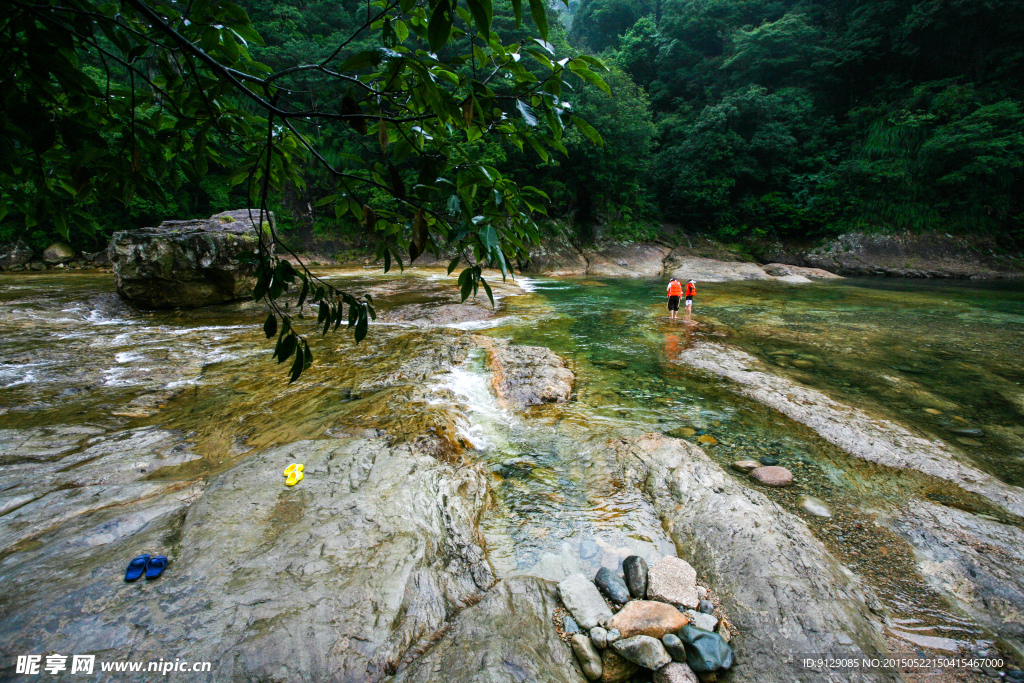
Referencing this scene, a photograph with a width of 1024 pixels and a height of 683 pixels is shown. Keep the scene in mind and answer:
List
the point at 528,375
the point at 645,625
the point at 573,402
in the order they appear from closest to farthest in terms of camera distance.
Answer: the point at 645,625
the point at 573,402
the point at 528,375

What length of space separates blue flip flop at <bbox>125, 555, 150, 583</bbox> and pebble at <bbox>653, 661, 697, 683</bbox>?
252 cm

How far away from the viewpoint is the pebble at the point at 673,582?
2479 mm

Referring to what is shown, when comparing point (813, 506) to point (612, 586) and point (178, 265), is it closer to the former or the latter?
point (612, 586)

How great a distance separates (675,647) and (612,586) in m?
0.50

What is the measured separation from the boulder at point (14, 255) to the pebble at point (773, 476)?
2394cm

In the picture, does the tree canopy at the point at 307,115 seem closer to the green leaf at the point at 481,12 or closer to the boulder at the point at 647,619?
the green leaf at the point at 481,12

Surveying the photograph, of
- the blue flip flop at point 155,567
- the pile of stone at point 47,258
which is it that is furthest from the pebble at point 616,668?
the pile of stone at point 47,258

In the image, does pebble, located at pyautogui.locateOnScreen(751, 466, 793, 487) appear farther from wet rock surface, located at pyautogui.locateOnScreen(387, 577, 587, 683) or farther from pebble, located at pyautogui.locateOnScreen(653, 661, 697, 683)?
wet rock surface, located at pyautogui.locateOnScreen(387, 577, 587, 683)

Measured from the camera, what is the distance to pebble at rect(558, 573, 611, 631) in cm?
236

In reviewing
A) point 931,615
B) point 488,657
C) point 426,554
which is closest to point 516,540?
point 426,554

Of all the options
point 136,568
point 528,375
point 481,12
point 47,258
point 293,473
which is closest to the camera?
point 481,12

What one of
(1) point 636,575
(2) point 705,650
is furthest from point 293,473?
(2) point 705,650

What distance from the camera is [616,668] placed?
2125 mm

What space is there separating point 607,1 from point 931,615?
49.7m
